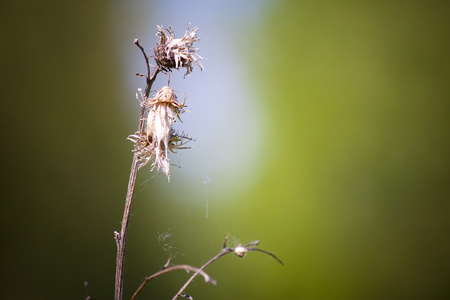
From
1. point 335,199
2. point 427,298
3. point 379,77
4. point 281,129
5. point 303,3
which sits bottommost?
point 427,298

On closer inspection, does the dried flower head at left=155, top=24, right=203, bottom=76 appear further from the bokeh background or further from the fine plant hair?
the bokeh background

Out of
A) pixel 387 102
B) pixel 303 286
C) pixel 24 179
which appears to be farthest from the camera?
pixel 387 102

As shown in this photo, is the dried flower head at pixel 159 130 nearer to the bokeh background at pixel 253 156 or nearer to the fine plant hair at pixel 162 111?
the fine plant hair at pixel 162 111

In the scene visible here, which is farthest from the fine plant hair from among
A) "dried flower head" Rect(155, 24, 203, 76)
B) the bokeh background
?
the bokeh background

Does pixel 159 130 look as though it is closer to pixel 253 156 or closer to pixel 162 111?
pixel 162 111

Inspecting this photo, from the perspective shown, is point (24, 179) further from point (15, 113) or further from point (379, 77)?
point (379, 77)

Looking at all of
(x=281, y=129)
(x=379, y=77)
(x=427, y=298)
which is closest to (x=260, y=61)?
(x=281, y=129)

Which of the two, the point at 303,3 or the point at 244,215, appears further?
the point at 303,3
